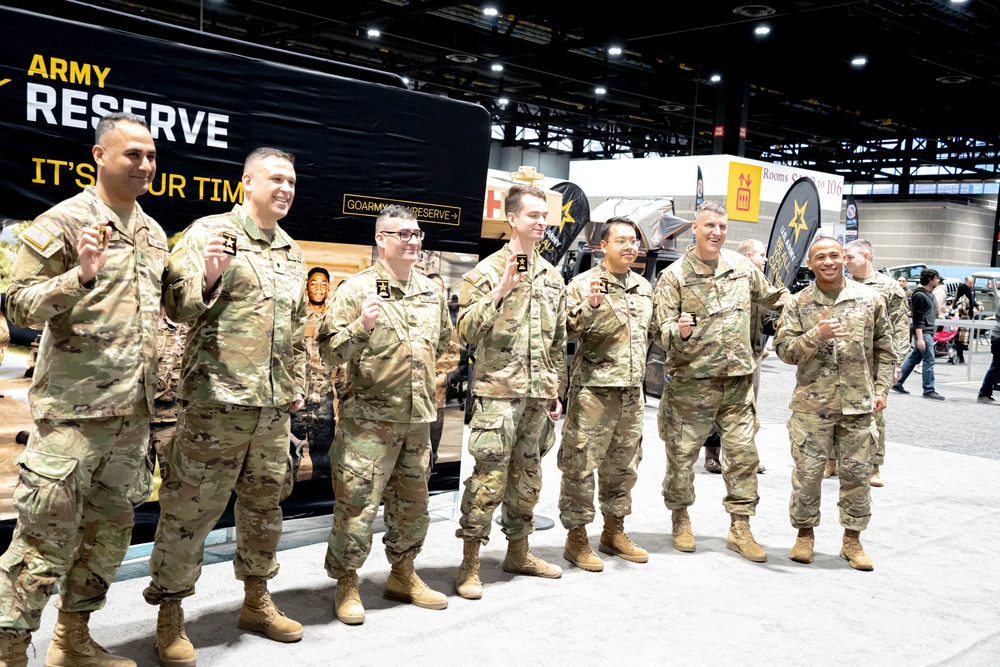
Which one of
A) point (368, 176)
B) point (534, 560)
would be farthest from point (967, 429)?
point (368, 176)

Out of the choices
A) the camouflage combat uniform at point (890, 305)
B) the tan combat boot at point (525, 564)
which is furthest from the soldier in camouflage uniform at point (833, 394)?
the camouflage combat uniform at point (890, 305)

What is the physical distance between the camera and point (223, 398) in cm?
309

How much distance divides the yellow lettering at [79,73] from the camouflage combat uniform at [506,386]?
1742 millimetres

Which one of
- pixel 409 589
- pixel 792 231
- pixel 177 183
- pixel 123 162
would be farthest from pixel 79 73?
pixel 792 231

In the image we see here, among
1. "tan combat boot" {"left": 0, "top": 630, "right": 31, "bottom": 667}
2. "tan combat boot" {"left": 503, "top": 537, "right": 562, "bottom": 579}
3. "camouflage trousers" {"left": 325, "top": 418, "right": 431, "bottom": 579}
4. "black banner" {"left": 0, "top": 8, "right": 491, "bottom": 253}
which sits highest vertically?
"black banner" {"left": 0, "top": 8, "right": 491, "bottom": 253}

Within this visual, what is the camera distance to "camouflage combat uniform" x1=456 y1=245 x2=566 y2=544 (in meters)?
3.90

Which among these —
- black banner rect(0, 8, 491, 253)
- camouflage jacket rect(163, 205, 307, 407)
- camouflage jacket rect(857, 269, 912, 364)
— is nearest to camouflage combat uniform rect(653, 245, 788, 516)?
black banner rect(0, 8, 491, 253)

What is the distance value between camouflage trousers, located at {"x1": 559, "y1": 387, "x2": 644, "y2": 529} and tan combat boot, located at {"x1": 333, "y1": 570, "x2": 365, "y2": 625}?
3.80 feet

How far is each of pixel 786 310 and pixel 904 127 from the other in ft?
74.9

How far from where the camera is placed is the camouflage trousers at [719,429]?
15.2 ft

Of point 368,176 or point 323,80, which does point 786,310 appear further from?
point 323,80

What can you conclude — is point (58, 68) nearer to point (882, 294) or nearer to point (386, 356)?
point (386, 356)

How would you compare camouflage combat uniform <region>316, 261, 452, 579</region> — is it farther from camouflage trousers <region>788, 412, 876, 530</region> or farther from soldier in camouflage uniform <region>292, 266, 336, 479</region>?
camouflage trousers <region>788, 412, 876, 530</region>

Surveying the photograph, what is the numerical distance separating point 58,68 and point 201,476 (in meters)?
1.72
